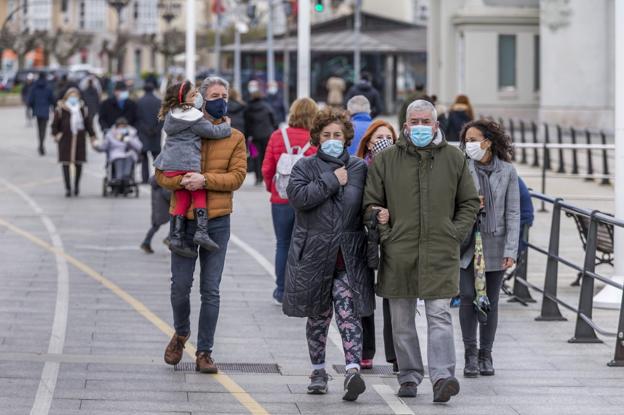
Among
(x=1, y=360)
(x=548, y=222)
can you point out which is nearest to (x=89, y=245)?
(x=548, y=222)

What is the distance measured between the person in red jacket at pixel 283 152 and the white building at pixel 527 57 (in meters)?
34.0

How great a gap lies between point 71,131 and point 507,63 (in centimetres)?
2857

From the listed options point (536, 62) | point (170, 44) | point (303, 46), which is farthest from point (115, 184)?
point (170, 44)

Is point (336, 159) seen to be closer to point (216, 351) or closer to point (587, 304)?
point (216, 351)

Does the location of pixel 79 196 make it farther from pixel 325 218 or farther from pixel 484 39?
pixel 484 39

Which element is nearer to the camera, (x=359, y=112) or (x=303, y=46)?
(x=359, y=112)

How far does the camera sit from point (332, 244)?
9.20 meters

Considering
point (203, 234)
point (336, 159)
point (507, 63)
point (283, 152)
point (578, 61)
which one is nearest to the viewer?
point (336, 159)

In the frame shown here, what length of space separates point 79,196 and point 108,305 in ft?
38.4

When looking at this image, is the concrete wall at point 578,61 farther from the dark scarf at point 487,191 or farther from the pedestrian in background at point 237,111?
the dark scarf at point 487,191

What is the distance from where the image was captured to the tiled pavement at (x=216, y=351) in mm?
9102

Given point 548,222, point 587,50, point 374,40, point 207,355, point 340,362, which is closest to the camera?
point 207,355

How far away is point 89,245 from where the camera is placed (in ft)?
58.8

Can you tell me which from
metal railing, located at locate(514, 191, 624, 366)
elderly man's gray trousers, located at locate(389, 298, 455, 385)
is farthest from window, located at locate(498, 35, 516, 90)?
elderly man's gray trousers, located at locate(389, 298, 455, 385)
